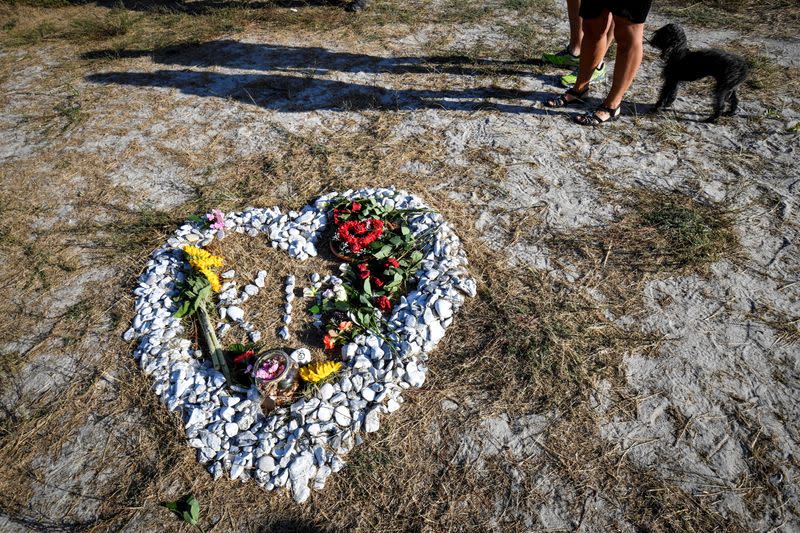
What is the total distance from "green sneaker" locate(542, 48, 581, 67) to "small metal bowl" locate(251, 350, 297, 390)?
4.42 metres

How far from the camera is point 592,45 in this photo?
13.5 ft

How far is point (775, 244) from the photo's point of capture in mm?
3254

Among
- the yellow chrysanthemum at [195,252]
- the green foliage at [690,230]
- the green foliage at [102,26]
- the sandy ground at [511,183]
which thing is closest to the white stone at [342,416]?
the sandy ground at [511,183]

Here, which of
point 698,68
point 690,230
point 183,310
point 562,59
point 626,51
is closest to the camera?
point 183,310

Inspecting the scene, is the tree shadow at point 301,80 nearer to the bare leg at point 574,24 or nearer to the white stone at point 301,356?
the bare leg at point 574,24

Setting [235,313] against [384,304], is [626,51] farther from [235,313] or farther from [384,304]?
[235,313]

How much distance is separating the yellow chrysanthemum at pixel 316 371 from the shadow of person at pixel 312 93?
124 inches

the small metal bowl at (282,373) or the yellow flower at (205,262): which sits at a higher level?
the yellow flower at (205,262)

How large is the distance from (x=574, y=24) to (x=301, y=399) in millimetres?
4650

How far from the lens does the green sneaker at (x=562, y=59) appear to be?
5082 millimetres

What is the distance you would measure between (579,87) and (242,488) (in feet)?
14.7

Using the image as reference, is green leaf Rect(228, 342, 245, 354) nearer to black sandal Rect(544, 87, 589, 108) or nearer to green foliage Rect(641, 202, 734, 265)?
green foliage Rect(641, 202, 734, 265)

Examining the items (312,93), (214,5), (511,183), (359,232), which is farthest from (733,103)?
(214,5)

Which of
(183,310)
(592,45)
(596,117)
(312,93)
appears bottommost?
(183,310)
